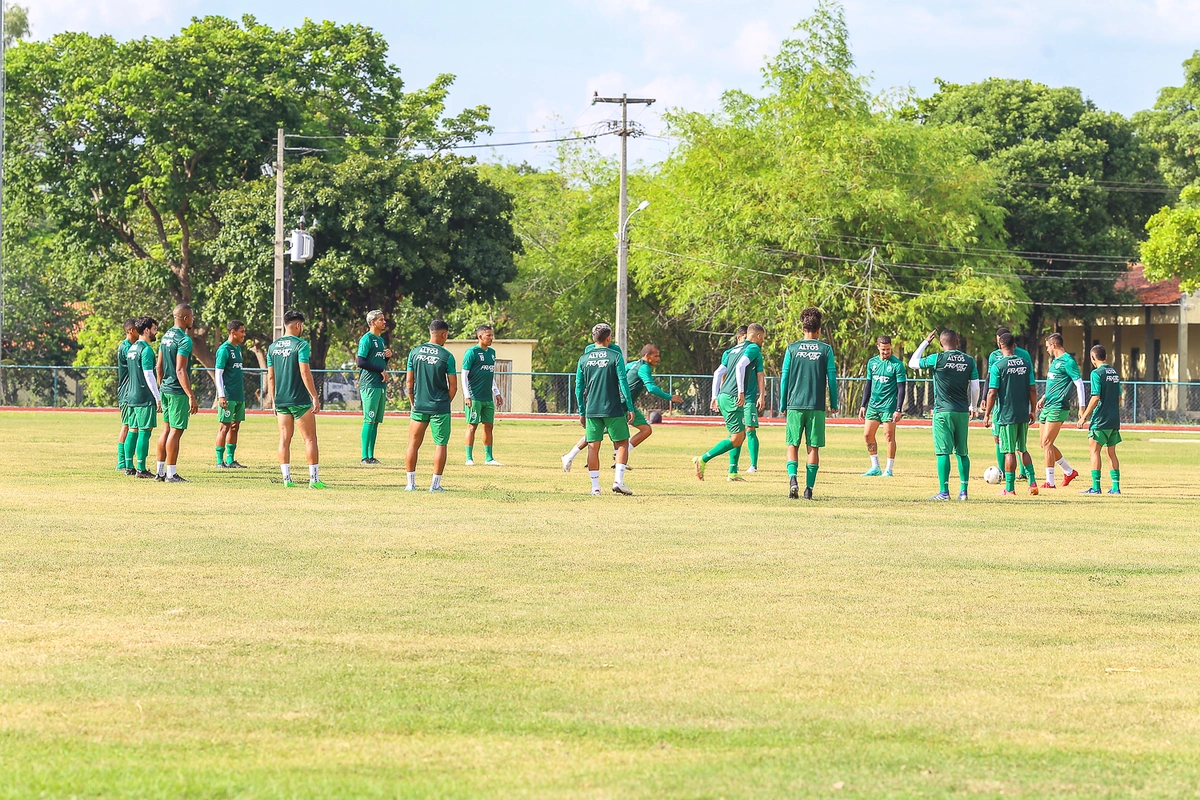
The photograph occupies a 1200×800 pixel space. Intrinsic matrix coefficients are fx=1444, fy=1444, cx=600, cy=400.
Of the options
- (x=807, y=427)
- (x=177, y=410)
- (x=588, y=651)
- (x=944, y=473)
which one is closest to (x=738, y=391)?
(x=807, y=427)

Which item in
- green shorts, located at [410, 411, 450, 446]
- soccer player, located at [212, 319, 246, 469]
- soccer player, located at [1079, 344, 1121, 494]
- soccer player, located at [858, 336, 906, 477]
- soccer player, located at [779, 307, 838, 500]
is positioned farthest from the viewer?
soccer player, located at [858, 336, 906, 477]

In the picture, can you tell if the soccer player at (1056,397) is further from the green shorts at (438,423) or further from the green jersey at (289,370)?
the green jersey at (289,370)

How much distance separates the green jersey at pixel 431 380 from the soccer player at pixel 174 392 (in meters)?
2.76

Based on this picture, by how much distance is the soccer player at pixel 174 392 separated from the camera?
16781 millimetres

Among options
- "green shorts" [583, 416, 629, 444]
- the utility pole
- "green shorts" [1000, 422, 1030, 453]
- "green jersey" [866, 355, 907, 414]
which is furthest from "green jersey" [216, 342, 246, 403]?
the utility pole

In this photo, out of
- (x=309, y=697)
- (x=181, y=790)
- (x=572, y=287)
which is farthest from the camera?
(x=572, y=287)

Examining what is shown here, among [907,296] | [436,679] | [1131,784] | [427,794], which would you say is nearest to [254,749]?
[427,794]

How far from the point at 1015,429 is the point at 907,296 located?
32.6 metres

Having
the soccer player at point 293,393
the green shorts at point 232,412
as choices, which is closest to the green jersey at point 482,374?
the green shorts at point 232,412

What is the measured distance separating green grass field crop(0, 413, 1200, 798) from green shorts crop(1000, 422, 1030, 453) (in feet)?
8.94

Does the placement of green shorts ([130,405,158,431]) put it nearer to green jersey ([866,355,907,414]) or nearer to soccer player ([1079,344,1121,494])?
green jersey ([866,355,907,414])

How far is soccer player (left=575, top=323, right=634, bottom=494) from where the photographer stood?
633 inches

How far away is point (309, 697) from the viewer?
5.94 metres

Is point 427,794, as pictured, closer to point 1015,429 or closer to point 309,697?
point 309,697
